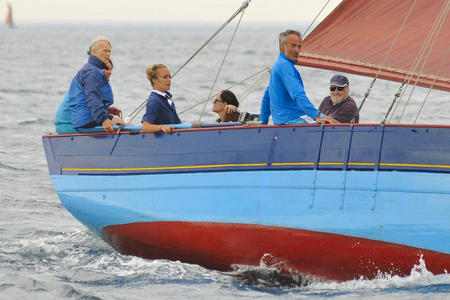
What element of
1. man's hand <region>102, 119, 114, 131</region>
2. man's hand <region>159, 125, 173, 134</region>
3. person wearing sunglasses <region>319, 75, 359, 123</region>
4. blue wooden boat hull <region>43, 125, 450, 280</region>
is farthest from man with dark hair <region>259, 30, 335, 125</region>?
man's hand <region>102, 119, 114, 131</region>

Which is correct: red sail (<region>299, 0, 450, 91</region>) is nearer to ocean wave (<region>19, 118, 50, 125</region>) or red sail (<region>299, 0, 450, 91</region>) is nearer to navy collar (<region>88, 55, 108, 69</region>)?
navy collar (<region>88, 55, 108, 69</region>)

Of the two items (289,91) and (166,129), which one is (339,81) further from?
(166,129)

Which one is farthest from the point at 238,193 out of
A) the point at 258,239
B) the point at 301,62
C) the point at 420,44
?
the point at 420,44

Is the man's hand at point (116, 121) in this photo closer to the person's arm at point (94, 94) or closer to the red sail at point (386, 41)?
the person's arm at point (94, 94)

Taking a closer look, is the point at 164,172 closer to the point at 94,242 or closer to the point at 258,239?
the point at 258,239

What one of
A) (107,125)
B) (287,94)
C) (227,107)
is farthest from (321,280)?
(107,125)

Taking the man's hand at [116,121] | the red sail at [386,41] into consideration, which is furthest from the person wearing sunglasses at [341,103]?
the man's hand at [116,121]

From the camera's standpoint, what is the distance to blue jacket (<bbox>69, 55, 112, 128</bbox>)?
854 cm

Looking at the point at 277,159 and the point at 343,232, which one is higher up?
the point at 277,159

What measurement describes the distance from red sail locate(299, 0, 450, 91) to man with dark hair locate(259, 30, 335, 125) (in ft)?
3.74

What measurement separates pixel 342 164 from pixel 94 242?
11.4 feet

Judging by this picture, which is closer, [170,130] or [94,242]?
[170,130]

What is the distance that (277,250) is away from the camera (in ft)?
27.1

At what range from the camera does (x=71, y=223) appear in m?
11.2
